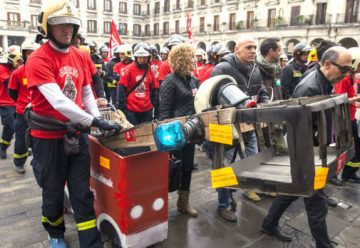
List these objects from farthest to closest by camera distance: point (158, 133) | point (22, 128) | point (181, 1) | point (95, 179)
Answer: point (181, 1) < point (22, 128) < point (95, 179) < point (158, 133)

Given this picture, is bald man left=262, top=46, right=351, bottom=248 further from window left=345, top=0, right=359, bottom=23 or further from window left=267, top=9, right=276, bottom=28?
window left=267, top=9, right=276, bottom=28

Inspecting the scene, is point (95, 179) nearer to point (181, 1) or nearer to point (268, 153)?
point (268, 153)

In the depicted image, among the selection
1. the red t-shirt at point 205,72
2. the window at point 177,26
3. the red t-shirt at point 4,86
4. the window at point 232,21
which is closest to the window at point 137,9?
the window at point 177,26

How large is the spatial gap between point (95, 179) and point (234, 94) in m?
1.49

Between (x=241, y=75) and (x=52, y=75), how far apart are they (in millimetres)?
2107

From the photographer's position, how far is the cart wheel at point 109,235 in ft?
9.39

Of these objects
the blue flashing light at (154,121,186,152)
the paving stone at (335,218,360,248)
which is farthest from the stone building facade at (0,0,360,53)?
the blue flashing light at (154,121,186,152)

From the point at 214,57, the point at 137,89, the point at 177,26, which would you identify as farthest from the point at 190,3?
the point at 137,89

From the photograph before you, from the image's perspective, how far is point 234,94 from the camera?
2.32m

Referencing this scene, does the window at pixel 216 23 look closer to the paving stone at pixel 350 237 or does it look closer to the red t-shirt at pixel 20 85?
the red t-shirt at pixel 20 85

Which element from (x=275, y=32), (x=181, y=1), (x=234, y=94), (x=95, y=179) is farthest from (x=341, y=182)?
(x=181, y=1)

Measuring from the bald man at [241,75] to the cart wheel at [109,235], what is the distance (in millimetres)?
1302

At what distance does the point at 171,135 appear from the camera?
2.08m

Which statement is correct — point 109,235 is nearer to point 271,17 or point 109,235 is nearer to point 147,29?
point 271,17
